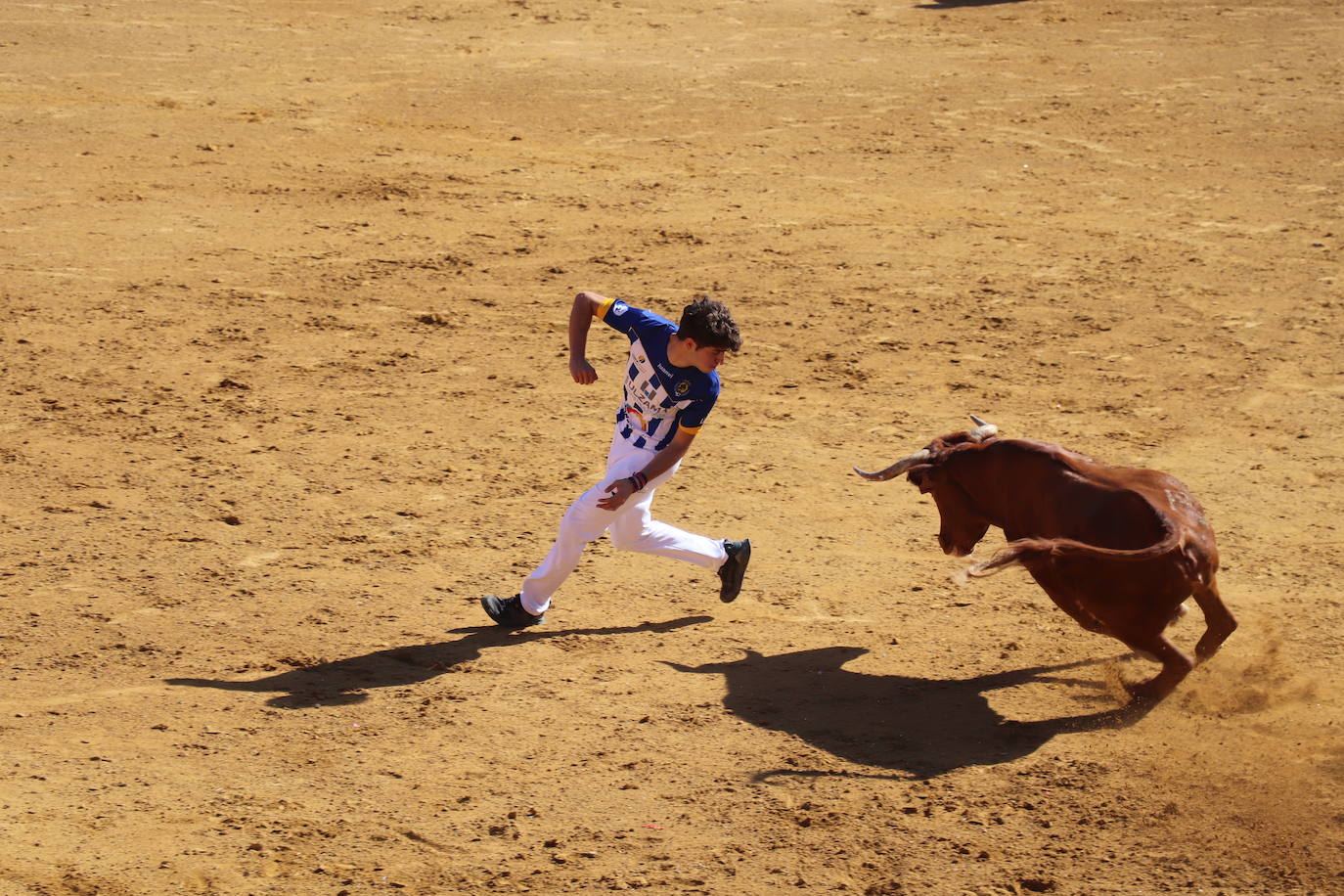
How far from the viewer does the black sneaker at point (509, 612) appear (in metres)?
6.79

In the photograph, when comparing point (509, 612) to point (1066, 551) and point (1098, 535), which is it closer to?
point (1066, 551)

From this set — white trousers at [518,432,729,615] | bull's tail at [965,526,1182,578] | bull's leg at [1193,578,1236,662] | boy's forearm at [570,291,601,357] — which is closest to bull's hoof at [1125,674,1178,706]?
bull's leg at [1193,578,1236,662]

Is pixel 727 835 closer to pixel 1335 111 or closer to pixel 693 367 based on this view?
pixel 693 367

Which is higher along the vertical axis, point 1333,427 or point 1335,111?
point 1335,111

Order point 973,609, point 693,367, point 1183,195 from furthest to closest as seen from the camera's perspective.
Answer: point 1183,195 → point 973,609 → point 693,367

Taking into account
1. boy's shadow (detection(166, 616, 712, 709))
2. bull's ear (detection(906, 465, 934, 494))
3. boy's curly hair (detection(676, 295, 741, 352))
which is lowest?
boy's shadow (detection(166, 616, 712, 709))

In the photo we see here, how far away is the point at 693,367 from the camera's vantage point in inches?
250

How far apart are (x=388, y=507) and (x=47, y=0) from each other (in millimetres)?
13232

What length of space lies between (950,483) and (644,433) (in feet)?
5.30

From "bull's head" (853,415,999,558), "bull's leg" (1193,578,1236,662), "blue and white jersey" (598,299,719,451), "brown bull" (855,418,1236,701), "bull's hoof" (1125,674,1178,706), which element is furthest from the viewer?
"bull's head" (853,415,999,558)

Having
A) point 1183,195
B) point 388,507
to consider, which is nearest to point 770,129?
point 1183,195

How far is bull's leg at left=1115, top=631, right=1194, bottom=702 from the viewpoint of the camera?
237 inches

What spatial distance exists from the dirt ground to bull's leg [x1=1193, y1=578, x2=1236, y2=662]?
0.83 ft

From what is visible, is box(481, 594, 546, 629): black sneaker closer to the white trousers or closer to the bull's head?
the white trousers
